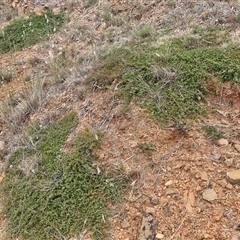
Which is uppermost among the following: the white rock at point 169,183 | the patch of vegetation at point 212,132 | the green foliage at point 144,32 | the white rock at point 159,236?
the green foliage at point 144,32

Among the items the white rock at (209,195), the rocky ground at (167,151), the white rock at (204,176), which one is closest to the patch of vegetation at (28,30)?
the rocky ground at (167,151)

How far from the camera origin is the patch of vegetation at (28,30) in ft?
19.2

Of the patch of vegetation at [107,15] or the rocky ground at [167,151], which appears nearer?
Answer: the rocky ground at [167,151]

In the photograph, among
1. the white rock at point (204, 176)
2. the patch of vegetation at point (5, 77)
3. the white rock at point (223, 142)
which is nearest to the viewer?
the white rock at point (204, 176)

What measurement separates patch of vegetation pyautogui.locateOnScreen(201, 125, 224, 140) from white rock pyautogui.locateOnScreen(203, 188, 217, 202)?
0.47 m

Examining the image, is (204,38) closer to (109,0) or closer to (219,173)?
(219,173)

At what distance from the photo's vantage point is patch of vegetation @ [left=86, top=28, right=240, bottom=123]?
10.8 feet

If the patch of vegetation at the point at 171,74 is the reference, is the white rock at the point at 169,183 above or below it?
below

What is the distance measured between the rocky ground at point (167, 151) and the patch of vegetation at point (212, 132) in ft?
0.10

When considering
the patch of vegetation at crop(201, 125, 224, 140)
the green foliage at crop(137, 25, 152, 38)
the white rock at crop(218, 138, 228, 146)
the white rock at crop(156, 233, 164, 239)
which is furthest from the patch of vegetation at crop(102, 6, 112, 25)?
the white rock at crop(156, 233, 164, 239)

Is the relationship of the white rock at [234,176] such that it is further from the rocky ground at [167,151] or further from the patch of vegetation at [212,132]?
the patch of vegetation at [212,132]

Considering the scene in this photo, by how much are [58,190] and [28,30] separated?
3.73 m

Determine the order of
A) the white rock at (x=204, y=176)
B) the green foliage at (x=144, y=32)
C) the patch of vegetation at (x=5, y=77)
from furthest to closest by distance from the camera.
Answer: the patch of vegetation at (x=5, y=77) → the green foliage at (x=144, y=32) → the white rock at (x=204, y=176)

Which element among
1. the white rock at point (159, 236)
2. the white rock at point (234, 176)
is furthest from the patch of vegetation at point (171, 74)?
the white rock at point (159, 236)
